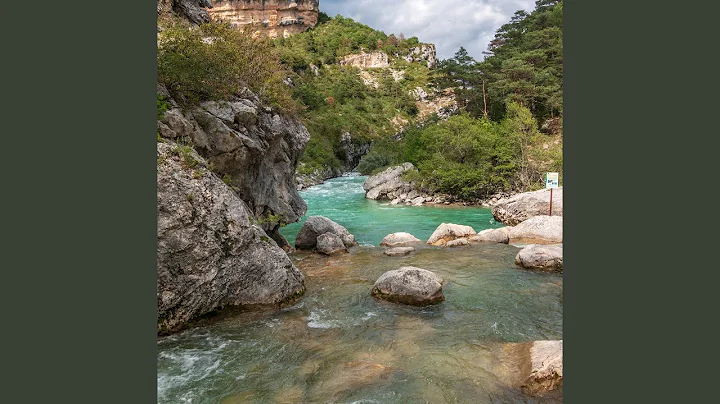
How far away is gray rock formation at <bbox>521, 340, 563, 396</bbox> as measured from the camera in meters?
6.28

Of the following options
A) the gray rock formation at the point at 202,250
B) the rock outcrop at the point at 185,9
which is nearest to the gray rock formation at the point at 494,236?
the gray rock formation at the point at 202,250

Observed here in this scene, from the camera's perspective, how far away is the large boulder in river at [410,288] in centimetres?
1003

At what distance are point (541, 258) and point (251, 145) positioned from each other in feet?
35.2

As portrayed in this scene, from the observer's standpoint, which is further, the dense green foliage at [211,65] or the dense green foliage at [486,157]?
the dense green foliage at [486,157]

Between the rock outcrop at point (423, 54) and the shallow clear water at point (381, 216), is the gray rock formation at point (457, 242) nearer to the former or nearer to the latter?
the shallow clear water at point (381, 216)

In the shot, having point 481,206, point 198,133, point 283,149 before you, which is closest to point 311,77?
point 481,206

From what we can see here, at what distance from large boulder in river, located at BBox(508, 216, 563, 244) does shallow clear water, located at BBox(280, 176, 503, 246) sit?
186 inches

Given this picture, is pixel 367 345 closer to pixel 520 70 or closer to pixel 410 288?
pixel 410 288

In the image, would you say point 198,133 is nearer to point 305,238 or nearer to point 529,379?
point 305,238

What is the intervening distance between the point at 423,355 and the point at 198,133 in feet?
29.0

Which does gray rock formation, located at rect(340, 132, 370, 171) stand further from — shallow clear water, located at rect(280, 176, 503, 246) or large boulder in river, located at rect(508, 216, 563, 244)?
large boulder in river, located at rect(508, 216, 563, 244)

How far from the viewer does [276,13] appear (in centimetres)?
10538

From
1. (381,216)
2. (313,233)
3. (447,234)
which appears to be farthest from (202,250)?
(381,216)

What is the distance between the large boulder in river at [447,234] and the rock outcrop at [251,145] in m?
6.72
